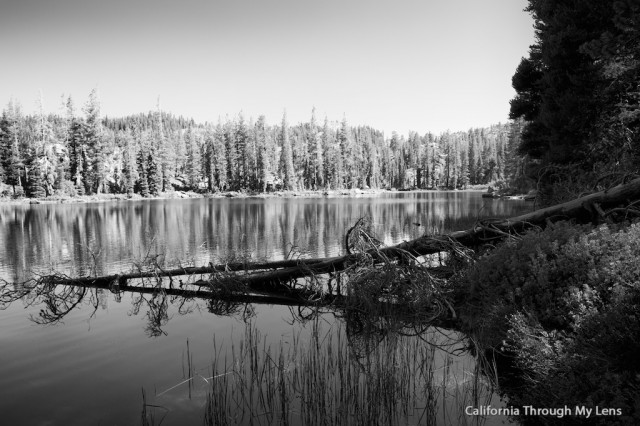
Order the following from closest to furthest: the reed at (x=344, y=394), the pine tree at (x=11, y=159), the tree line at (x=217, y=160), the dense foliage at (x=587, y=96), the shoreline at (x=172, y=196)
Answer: the reed at (x=344, y=394)
the dense foliage at (x=587, y=96)
the shoreline at (x=172, y=196)
the pine tree at (x=11, y=159)
the tree line at (x=217, y=160)

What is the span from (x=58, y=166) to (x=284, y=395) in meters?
77.4

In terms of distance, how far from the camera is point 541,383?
4613mm

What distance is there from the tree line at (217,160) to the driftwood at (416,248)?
28.6 metres

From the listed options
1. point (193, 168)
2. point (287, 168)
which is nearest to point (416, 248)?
point (287, 168)

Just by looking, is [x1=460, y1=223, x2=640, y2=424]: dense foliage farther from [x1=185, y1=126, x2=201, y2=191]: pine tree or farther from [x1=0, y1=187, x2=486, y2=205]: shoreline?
[x1=185, y1=126, x2=201, y2=191]: pine tree

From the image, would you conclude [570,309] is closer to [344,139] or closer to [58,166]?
[58,166]

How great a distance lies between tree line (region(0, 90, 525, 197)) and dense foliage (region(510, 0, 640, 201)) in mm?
17369

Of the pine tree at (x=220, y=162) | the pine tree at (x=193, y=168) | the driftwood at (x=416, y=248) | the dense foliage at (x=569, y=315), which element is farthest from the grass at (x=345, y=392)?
the pine tree at (x=193, y=168)

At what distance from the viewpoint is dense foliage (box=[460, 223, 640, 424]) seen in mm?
3936

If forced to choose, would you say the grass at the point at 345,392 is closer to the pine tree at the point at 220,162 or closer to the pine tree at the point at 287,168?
the pine tree at the point at 287,168

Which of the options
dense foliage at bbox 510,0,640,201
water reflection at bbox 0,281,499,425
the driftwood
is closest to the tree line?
dense foliage at bbox 510,0,640,201

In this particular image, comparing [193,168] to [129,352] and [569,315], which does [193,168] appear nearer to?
[129,352]

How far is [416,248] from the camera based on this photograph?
9.91m

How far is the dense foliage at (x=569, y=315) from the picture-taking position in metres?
3.94
